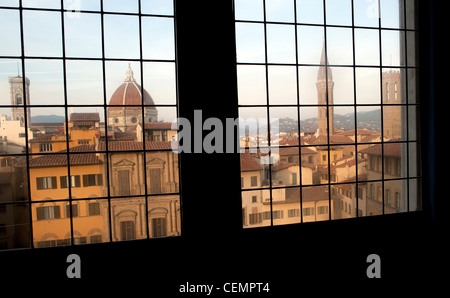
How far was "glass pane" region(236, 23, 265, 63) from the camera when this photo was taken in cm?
241

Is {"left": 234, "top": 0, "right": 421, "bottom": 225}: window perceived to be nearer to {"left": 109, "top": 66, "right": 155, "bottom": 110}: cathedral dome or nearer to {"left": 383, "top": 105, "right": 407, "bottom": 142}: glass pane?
{"left": 383, "top": 105, "right": 407, "bottom": 142}: glass pane

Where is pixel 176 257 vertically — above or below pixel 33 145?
below

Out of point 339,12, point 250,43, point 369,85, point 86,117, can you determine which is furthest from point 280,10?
point 86,117

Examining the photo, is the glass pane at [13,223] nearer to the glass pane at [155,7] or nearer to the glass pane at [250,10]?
the glass pane at [155,7]

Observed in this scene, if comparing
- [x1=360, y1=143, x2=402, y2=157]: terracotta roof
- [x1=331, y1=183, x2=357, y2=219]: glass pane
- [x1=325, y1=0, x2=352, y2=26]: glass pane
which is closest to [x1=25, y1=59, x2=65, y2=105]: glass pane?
[x1=325, y1=0, x2=352, y2=26]: glass pane

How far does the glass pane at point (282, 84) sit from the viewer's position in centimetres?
244

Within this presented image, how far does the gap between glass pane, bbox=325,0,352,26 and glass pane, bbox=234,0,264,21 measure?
678mm

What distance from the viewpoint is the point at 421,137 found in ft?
8.89

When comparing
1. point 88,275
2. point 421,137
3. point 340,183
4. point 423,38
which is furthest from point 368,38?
point 88,275

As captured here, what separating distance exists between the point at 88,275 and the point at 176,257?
2.18ft

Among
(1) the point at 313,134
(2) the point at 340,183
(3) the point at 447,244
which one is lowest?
(3) the point at 447,244

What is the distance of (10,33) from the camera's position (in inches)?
103

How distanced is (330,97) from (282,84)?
0.51 meters

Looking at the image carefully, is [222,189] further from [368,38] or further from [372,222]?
[368,38]
